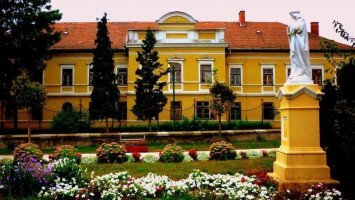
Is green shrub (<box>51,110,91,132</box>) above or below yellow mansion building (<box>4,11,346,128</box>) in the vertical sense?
below

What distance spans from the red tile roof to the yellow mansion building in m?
0.08

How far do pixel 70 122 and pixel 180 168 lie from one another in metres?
14.0

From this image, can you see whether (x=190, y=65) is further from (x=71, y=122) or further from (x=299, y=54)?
(x=299, y=54)

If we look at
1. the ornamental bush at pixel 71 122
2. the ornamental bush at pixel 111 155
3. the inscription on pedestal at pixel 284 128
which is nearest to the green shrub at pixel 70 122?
the ornamental bush at pixel 71 122

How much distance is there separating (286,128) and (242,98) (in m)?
26.0

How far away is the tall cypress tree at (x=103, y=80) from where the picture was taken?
29.2 meters

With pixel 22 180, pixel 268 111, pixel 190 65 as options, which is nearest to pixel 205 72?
pixel 190 65

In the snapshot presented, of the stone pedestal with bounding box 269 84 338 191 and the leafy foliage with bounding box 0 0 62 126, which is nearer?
the stone pedestal with bounding box 269 84 338 191

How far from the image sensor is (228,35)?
37.2 meters

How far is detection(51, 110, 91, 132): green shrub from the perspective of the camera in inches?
996

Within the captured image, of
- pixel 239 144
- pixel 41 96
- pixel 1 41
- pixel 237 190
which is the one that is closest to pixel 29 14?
pixel 1 41

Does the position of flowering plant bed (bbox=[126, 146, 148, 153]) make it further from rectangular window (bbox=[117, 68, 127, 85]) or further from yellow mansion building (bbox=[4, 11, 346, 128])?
rectangular window (bbox=[117, 68, 127, 85])

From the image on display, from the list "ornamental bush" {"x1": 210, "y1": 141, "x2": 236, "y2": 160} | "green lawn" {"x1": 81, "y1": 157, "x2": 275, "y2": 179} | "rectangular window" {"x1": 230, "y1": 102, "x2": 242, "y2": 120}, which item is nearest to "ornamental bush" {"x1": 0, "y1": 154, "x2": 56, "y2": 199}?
"green lawn" {"x1": 81, "y1": 157, "x2": 275, "y2": 179}

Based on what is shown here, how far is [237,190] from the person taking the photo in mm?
8867
